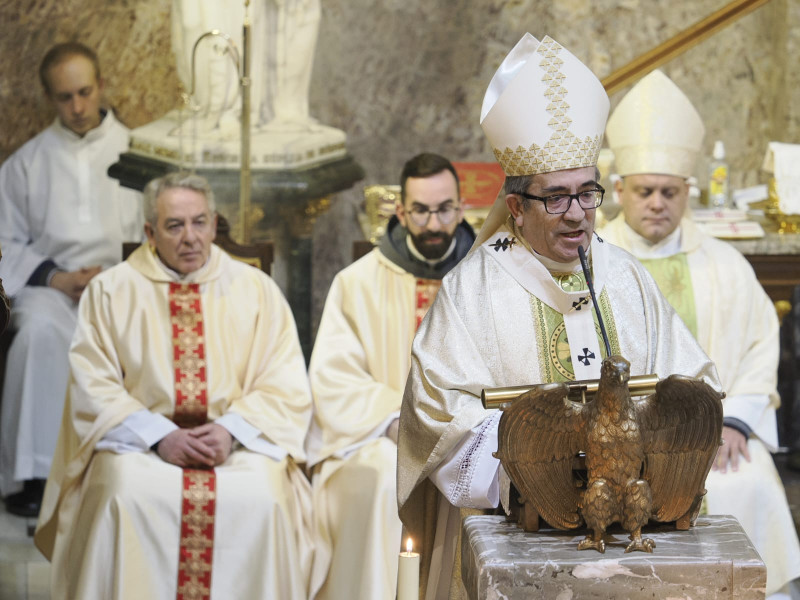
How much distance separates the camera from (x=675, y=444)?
2.66m

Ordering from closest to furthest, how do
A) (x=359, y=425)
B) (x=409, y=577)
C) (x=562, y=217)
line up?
(x=409, y=577) → (x=562, y=217) → (x=359, y=425)

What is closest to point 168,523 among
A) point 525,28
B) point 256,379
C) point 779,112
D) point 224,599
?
point 224,599

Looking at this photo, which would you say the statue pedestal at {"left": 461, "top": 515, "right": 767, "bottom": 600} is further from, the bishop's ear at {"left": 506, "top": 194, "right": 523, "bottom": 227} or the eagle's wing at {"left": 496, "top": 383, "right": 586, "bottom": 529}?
the bishop's ear at {"left": 506, "top": 194, "right": 523, "bottom": 227}

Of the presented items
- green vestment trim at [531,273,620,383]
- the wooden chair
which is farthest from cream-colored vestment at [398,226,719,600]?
the wooden chair

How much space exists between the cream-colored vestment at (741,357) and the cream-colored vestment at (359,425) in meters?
1.03

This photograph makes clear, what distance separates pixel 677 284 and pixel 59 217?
3.33 m

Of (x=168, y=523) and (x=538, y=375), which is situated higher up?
(x=538, y=375)

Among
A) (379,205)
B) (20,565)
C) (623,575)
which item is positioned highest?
(379,205)

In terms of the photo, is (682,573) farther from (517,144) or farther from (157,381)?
(157,381)

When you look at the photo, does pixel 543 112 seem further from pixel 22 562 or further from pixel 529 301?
pixel 22 562

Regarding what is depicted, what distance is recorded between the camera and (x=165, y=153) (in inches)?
288

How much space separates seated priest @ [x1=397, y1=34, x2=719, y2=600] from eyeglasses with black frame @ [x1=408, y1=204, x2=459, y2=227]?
2.02 metres

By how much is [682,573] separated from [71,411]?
127 inches

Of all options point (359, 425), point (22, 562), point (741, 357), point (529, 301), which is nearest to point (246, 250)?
point (359, 425)
